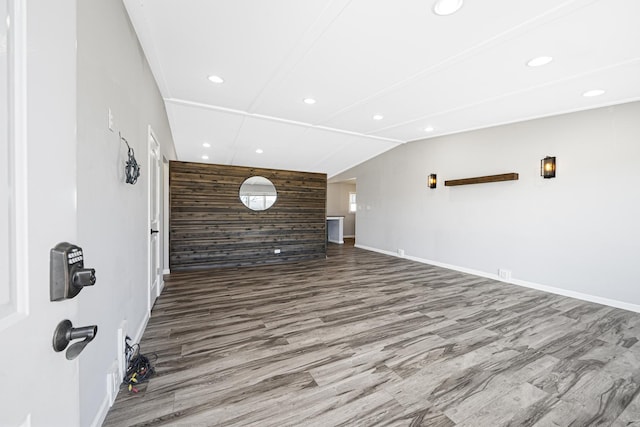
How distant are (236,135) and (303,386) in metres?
4.43

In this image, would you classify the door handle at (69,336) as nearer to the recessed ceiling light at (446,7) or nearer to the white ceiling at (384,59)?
the white ceiling at (384,59)

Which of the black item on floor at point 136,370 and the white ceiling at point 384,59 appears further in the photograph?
the white ceiling at point 384,59

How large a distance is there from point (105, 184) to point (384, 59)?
2.53m

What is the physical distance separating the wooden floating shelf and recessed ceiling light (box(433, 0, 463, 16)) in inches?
131

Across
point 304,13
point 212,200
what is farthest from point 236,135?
point 304,13

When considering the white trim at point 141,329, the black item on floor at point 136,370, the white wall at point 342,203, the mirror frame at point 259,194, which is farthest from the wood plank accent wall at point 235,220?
the white wall at point 342,203

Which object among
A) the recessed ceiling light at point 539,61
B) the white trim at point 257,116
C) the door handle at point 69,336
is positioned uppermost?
the white trim at point 257,116

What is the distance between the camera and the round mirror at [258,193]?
5.88m

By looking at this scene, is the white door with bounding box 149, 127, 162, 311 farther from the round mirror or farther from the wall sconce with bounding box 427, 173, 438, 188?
the wall sconce with bounding box 427, 173, 438, 188

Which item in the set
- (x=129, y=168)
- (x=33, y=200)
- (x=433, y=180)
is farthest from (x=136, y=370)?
(x=433, y=180)

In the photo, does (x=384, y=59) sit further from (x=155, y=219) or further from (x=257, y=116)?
(x=155, y=219)

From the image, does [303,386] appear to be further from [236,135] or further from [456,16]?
[236,135]

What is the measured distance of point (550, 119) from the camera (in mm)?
3982

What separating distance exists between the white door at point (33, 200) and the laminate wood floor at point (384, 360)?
1.35 m
